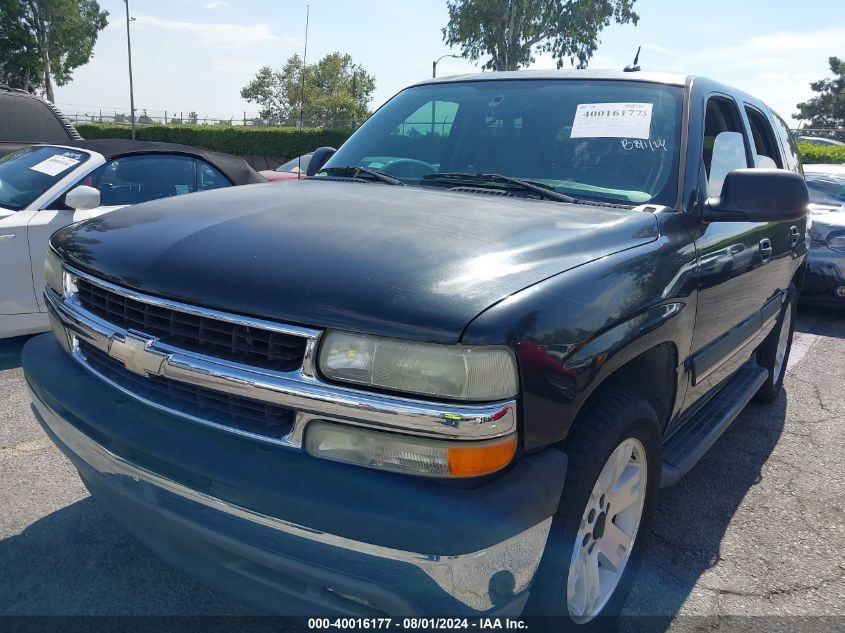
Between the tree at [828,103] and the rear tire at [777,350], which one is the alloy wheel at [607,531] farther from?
the tree at [828,103]

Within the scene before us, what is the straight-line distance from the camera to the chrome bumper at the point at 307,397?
5.38 ft

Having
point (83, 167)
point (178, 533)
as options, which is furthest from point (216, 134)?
point (178, 533)

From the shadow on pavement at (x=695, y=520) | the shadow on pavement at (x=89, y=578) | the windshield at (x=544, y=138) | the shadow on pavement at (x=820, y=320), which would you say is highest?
the windshield at (x=544, y=138)

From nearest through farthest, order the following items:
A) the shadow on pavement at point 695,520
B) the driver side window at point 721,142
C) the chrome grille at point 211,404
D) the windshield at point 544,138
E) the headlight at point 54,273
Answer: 1. the chrome grille at point 211,404
2. the headlight at point 54,273
3. the shadow on pavement at point 695,520
4. the windshield at point 544,138
5. the driver side window at point 721,142

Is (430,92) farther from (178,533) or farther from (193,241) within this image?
(178,533)

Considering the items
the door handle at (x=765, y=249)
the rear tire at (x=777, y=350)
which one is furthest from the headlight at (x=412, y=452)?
the rear tire at (x=777, y=350)

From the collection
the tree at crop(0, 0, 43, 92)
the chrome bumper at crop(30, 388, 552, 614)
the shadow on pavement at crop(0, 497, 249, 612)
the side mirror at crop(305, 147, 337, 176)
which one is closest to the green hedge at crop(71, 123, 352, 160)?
the tree at crop(0, 0, 43, 92)

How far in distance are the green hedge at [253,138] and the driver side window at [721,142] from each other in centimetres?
2661

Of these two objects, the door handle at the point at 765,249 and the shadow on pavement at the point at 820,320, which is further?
the shadow on pavement at the point at 820,320

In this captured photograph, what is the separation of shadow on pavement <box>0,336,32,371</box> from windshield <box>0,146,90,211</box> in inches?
39.8

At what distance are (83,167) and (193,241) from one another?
12.7ft

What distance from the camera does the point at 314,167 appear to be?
377 cm

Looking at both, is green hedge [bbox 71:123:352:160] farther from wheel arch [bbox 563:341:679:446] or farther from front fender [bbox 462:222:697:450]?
front fender [bbox 462:222:697:450]

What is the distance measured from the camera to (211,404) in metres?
1.93
